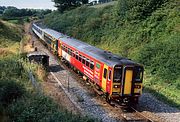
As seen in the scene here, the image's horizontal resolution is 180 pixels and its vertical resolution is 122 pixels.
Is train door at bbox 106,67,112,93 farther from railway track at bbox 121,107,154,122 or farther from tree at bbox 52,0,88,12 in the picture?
tree at bbox 52,0,88,12

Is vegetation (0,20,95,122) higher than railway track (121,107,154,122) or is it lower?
higher

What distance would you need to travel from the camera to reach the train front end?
16.8 m

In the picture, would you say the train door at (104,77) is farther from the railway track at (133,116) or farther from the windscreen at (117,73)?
the railway track at (133,116)

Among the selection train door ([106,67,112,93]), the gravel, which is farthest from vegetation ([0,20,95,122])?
the gravel

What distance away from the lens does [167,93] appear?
20.3 metres

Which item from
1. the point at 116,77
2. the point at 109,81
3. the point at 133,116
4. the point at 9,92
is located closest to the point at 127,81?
the point at 116,77

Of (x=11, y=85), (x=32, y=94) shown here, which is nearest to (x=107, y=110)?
(x=32, y=94)

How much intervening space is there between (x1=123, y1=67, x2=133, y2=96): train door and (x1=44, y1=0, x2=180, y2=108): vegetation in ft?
10.6

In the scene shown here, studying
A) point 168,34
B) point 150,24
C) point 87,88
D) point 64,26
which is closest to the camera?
point 87,88

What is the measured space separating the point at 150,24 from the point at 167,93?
453 inches

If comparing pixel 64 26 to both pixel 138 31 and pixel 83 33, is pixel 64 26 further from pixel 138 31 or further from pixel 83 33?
pixel 138 31

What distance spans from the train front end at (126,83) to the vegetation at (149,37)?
2922 millimetres

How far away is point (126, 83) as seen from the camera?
55.7ft

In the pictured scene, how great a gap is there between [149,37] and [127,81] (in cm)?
1317
